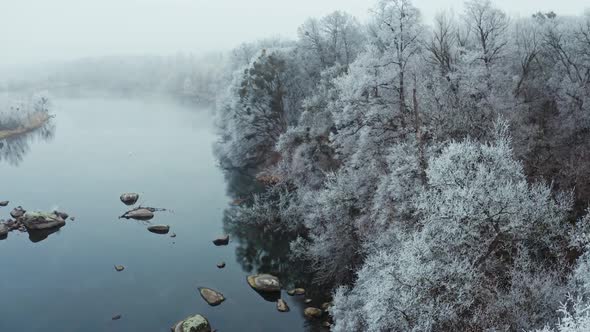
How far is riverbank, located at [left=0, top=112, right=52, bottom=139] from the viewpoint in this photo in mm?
99000

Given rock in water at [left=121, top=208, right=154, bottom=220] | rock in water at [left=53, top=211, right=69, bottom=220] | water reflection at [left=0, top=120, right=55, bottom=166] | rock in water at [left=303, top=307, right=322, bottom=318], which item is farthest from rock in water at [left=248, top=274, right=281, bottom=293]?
water reflection at [left=0, top=120, right=55, bottom=166]

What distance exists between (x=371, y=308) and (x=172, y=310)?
673 inches

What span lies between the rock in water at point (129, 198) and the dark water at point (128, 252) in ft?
3.61

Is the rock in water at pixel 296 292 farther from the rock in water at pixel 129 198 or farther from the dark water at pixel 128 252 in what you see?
the rock in water at pixel 129 198

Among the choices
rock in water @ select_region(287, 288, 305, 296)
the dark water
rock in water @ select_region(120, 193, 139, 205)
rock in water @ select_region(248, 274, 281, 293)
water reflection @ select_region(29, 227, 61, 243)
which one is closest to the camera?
the dark water

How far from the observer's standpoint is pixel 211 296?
32.1 m

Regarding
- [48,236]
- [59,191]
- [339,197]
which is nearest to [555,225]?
[339,197]

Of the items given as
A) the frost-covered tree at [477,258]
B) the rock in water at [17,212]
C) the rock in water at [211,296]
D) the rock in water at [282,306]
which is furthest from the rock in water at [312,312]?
the rock in water at [17,212]

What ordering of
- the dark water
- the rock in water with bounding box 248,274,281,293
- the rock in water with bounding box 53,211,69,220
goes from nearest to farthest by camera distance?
the dark water → the rock in water with bounding box 248,274,281,293 → the rock in water with bounding box 53,211,69,220

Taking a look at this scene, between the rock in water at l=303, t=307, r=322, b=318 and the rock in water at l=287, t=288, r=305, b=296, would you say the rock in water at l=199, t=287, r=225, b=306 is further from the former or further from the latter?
the rock in water at l=303, t=307, r=322, b=318

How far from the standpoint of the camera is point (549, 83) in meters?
37.4

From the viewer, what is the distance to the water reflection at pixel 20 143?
255 ft

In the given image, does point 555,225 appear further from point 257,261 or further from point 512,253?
point 257,261

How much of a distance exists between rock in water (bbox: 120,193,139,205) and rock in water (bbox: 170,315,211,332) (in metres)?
25.6
